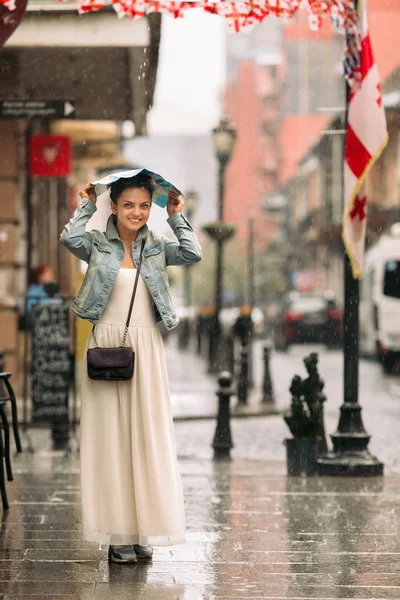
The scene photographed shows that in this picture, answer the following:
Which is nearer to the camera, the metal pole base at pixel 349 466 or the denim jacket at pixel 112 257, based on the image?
the denim jacket at pixel 112 257

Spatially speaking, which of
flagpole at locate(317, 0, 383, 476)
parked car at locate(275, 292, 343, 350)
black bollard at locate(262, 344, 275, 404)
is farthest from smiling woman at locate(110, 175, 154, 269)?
parked car at locate(275, 292, 343, 350)

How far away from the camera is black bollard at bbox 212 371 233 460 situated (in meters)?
11.4

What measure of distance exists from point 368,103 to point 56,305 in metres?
4.18

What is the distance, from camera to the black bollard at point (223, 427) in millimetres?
11414

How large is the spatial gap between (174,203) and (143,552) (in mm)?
1912

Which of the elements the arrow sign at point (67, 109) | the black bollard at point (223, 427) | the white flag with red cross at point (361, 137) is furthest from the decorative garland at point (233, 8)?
the black bollard at point (223, 427)

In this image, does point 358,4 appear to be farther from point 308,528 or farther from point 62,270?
point 62,270

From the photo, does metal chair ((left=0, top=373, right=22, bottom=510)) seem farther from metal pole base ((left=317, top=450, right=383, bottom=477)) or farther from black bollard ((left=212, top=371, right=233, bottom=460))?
black bollard ((left=212, top=371, right=233, bottom=460))

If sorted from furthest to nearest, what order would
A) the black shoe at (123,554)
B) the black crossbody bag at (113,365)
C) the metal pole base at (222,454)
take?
the metal pole base at (222,454)
the black shoe at (123,554)
the black crossbody bag at (113,365)

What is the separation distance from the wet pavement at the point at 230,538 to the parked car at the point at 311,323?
27268 mm

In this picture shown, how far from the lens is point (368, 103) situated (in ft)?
31.8

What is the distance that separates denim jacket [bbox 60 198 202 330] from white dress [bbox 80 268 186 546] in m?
0.08

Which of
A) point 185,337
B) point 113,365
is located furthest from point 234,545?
point 185,337

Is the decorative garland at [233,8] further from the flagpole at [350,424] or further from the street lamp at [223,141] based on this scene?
the street lamp at [223,141]
